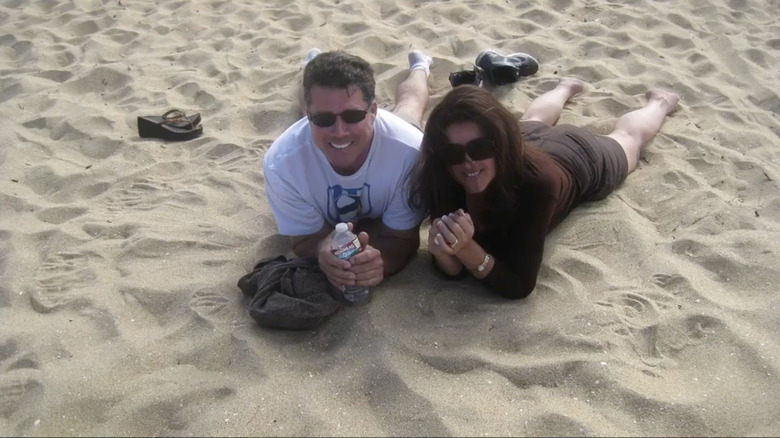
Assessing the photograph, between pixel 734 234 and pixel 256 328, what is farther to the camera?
pixel 734 234

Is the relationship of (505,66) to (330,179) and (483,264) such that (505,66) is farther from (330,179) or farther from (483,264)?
(483,264)

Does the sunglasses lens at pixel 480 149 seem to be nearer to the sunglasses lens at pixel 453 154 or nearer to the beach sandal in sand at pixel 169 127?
the sunglasses lens at pixel 453 154

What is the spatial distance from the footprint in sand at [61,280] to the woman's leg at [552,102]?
8.77 feet

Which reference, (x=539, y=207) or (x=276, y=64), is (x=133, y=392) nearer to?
(x=539, y=207)

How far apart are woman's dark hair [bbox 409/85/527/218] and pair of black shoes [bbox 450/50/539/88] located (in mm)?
1930

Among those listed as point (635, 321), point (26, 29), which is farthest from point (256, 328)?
point (26, 29)

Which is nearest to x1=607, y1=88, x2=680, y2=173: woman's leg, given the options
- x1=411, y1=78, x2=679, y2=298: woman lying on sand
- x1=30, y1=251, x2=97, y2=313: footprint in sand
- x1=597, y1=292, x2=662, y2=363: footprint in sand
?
x1=411, y1=78, x2=679, y2=298: woman lying on sand

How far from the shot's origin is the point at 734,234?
10.6 feet

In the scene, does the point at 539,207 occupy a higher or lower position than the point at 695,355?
higher

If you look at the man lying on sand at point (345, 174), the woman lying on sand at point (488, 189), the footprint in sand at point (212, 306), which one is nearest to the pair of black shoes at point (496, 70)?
the woman lying on sand at point (488, 189)

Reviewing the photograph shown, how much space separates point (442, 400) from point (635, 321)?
0.94m

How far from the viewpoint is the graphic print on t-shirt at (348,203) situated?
3014 millimetres

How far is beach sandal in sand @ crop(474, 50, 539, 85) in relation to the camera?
466 cm

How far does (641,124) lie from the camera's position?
4012mm
